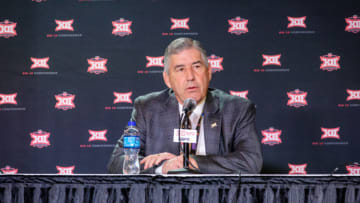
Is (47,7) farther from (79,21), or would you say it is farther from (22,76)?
(22,76)

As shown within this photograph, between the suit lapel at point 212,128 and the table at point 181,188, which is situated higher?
the suit lapel at point 212,128

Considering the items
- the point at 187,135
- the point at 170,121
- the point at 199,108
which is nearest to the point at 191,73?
the point at 199,108

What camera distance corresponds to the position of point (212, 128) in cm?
231

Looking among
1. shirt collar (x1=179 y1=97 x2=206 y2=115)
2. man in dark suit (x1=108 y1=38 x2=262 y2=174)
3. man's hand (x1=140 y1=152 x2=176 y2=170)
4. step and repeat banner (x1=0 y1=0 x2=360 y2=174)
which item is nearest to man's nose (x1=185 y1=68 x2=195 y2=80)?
man in dark suit (x1=108 y1=38 x2=262 y2=174)

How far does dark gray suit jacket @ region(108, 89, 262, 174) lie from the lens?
2.21 m

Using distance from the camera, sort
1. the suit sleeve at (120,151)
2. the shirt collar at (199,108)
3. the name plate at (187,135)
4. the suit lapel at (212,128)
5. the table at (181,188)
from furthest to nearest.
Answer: the shirt collar at (199,108)
the suit lapel at (212,128)
the suit sleeve at (120,151)
the name plate at (187,135)
the table at (181,188)

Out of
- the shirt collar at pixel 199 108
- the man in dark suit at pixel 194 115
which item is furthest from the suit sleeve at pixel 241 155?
the shirt collar at pixel 199 108

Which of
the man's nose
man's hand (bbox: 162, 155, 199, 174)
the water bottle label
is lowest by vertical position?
man's hand (bbox: 162, 155, 199, 174)

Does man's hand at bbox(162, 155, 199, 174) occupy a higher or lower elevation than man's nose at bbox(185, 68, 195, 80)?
lower

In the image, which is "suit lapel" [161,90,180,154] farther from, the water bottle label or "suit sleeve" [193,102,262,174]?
the water bottle label

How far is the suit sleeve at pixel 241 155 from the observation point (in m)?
1.94

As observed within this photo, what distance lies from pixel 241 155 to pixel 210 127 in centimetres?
32

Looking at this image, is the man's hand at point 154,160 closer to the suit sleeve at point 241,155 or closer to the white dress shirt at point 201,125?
the suit sleeve at point 241,155

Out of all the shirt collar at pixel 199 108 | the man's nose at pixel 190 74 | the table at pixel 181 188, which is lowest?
the table at pixel 181 188
